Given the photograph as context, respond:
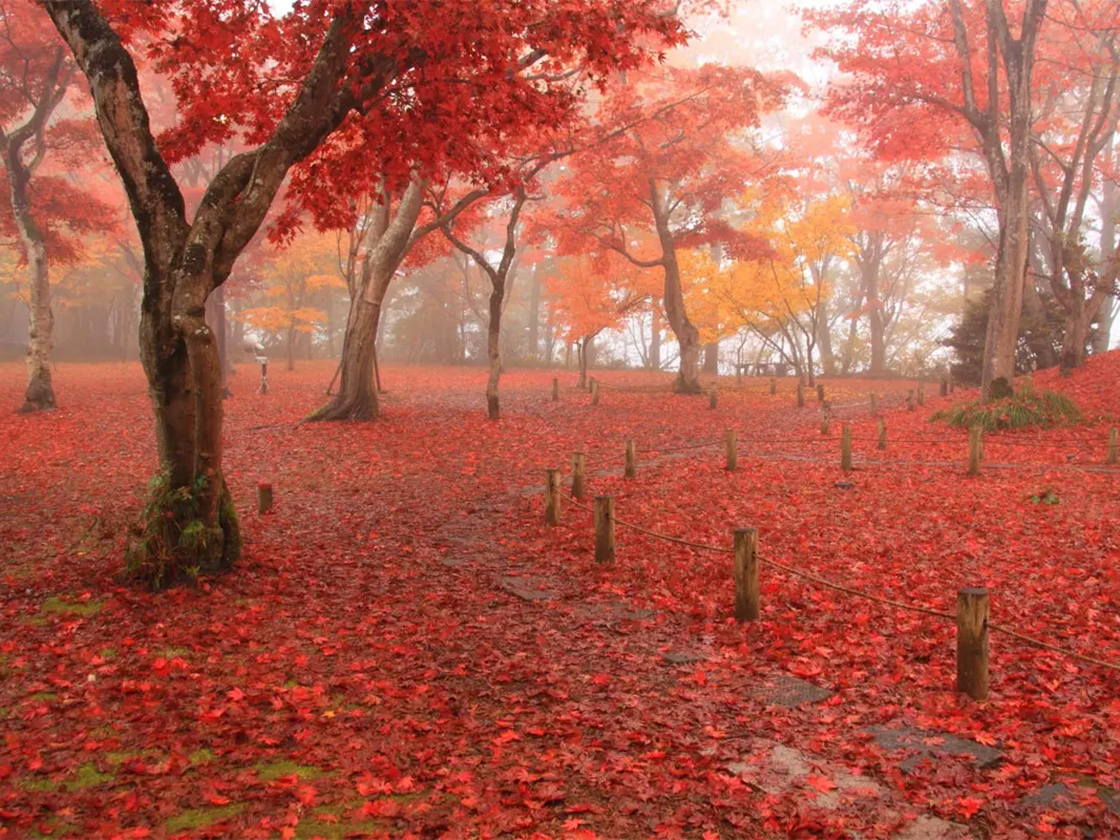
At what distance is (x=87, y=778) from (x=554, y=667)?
3.27 meters

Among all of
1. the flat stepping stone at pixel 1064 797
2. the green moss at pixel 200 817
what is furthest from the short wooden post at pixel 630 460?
the green moss at pixel 200 817

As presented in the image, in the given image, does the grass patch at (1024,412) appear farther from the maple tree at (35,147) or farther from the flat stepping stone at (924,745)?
the maple tree at (35,147)

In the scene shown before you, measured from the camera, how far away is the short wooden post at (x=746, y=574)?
7.27 meters

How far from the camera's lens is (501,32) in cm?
830

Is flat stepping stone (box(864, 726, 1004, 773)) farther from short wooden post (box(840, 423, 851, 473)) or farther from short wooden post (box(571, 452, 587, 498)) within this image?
short wooden post (box(840, 423, 851, 473))

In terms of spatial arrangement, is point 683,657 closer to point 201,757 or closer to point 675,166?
point 201,757

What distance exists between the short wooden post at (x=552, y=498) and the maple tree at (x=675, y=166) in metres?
14.1

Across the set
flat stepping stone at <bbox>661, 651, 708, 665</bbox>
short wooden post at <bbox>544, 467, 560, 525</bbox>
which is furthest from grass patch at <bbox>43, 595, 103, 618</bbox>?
short wooden post at <bbox>544, 467, 560, 525</bbox>

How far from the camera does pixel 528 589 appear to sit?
326 inches

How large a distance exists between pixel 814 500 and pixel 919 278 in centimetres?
4355

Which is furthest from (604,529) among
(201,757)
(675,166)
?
(675,166)

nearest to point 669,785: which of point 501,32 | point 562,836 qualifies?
point 562,836

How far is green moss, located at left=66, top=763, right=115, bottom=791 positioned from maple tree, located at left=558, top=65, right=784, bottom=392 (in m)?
20.3

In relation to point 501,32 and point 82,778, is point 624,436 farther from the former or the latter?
point 82,778
